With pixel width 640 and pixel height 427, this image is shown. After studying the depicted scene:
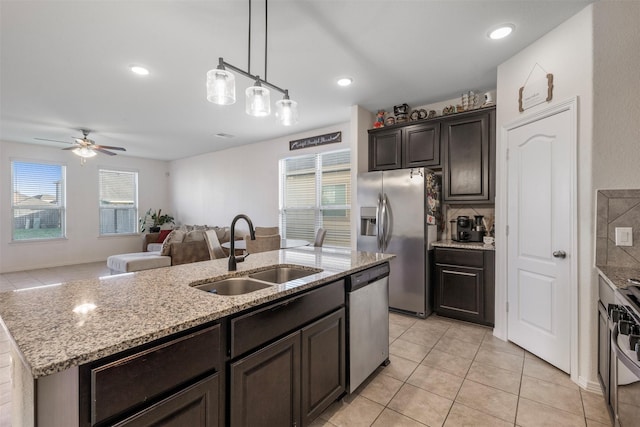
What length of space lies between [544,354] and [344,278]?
196cm

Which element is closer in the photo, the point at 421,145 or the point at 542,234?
the point at 542,234

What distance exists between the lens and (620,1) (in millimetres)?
1999

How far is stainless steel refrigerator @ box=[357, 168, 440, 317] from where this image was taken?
136 inches

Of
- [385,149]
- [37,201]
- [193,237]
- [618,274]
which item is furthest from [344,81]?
[37,201]

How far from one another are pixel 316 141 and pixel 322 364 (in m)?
4.14

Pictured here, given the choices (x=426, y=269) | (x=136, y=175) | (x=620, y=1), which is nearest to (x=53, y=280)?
(x=136, y=175)

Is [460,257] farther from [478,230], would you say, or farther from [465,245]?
[478,230]

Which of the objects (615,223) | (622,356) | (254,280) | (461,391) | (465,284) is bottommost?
(461,391)

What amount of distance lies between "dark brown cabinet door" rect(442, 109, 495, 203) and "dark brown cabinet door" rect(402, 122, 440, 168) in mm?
105

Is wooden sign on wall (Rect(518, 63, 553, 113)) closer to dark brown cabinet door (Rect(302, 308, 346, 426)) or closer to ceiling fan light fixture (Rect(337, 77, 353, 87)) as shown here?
ceiling fan light fixture (Rect(337, 77, 353, 87))

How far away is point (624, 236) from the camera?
78.5 inches

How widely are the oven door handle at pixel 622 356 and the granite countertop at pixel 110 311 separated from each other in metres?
1.38

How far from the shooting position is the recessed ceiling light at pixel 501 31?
2328 mm

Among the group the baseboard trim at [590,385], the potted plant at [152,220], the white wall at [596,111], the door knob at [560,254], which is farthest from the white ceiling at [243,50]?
the potted plant at [152,220]
